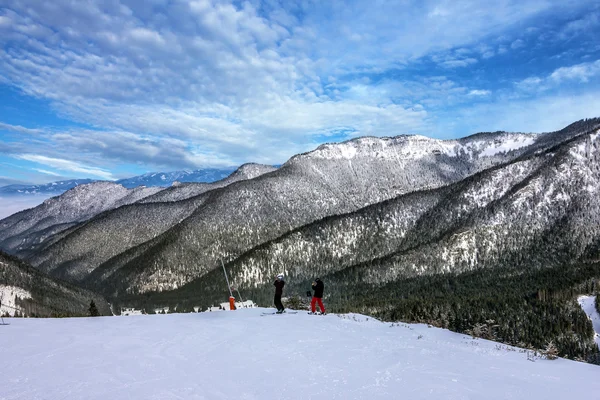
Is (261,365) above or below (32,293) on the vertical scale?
above

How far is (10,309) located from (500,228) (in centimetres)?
17469

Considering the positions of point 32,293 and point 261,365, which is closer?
point 261,365

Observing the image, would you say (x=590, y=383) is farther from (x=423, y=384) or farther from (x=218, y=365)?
(x=218, y=365)

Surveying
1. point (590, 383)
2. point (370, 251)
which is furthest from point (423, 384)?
point (370, 251)

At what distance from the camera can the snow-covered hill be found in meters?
9.41

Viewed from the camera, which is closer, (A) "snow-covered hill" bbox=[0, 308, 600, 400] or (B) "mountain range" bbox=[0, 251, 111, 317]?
(A) "snow-covered hill" bbox=[0, 308, 600, 400]

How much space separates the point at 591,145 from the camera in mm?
182375

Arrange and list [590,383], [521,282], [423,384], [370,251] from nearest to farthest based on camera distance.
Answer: [423,384] < [590,383] < [521,282] < [370,251]

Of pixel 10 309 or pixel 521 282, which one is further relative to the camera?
pixel 521 282

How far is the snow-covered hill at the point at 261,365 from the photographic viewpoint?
9406 mm

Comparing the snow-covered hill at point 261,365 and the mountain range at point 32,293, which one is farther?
the mountain range at point 32,293

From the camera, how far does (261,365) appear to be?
37.9 feet

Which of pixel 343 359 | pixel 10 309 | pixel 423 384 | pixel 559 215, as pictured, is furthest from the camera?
pixel 559 215

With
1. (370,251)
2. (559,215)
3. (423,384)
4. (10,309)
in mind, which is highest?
(559,215)
